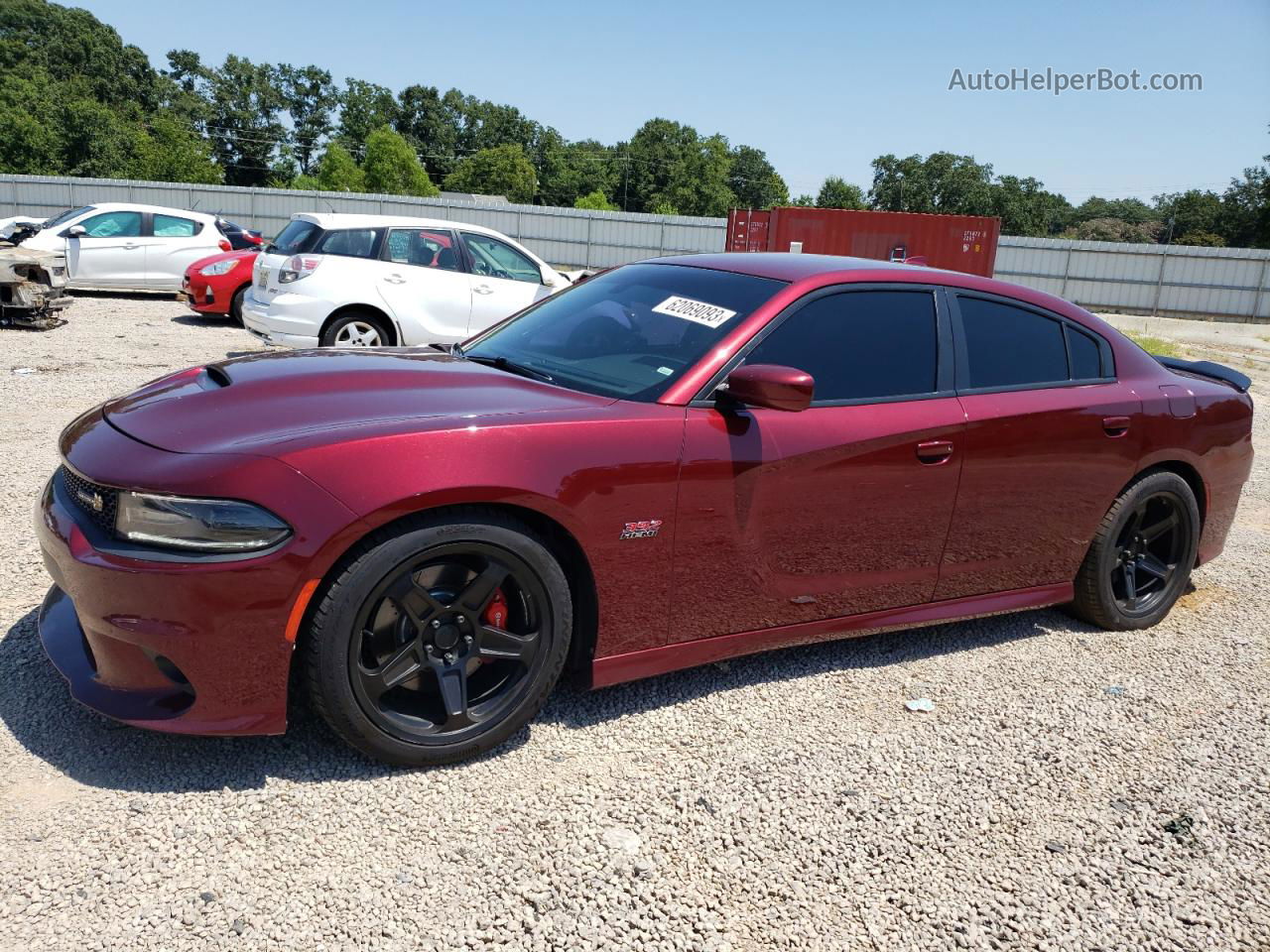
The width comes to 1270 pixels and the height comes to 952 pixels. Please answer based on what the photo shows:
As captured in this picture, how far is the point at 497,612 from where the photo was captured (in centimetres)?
296

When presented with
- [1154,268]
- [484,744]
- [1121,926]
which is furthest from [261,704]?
[1154,268]

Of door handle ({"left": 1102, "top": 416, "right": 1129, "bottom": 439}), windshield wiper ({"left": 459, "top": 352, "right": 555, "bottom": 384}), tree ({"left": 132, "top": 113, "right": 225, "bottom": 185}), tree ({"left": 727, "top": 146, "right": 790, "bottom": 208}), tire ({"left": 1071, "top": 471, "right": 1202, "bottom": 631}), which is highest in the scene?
tree ({"left": 727, "top": 146, "right": 790, "bottom": 208})

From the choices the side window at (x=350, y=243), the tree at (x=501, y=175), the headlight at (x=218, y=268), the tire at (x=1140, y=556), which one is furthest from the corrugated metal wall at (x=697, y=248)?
the tree at (x=501, y=175)

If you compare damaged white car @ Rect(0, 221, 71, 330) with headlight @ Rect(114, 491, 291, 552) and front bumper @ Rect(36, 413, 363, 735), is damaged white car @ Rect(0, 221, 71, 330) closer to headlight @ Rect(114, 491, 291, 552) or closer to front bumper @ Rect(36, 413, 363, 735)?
front bumper @ Rect(36, 413, 363, 735)

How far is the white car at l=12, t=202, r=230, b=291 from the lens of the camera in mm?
15253

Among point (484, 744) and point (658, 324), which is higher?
point (658, 324)

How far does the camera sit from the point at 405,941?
223cm

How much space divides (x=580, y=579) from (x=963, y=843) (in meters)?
1.38

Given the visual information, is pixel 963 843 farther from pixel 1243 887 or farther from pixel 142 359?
pixel 142 359

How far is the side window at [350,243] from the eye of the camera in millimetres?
9594

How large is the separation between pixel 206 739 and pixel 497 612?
3.28ft

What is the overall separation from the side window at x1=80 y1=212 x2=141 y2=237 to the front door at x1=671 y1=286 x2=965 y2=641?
15.2m

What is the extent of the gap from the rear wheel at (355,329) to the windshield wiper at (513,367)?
597 centimetres

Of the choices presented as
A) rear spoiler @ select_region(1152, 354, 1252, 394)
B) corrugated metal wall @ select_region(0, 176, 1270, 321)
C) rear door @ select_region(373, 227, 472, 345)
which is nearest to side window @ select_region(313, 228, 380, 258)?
rear door @ select_region(373, 227, 472, 345)
